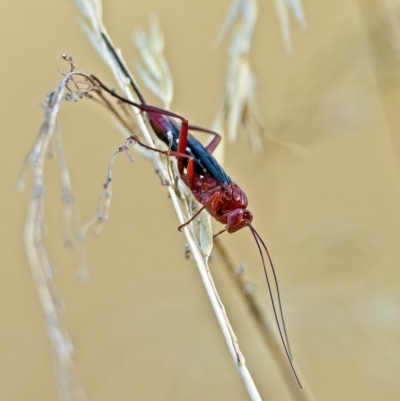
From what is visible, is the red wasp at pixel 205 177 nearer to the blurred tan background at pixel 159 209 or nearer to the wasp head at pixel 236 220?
the wasp head at pixel 236 220

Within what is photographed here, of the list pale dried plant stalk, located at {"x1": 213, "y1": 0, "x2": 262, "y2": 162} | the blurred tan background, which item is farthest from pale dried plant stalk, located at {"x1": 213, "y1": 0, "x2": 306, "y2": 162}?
the blurred tan background

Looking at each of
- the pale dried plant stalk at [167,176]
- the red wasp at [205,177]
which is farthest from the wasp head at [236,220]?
the pale dried plant stalk at [167,176]

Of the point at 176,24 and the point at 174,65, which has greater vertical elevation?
the point at 176,24

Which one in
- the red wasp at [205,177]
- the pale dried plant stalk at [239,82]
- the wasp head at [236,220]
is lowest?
the wasp head at [236,220]

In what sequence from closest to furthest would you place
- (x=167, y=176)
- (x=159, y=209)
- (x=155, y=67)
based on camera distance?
(x=167, y=176), (x=155, y=67), (x=159, y=209)

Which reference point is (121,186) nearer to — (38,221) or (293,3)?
(293,3)

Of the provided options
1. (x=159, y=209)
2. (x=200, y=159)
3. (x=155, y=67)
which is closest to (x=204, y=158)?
(x=200, y=159)

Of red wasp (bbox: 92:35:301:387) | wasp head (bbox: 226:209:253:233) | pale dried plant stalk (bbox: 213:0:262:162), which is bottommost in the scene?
wasp head (bbox: 226:209:253:233)

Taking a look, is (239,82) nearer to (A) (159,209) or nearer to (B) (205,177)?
(B) (205,177)

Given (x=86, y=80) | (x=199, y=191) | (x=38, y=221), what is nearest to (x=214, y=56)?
(x=199, y=191)

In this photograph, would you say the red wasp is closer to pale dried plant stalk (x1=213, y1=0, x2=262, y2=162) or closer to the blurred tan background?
pale dried plant stalk (x1=213, y1=0, x2=262, y2=162)

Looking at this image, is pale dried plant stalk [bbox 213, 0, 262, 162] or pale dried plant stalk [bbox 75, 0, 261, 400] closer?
pale dried plant stalk [bbox 75, 0, 261, 400]
